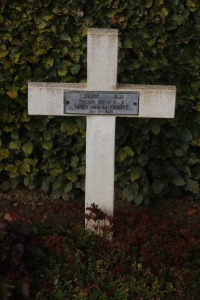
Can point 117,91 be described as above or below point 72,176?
above

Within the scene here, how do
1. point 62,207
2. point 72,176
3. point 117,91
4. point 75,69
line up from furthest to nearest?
point 72,176 < point 62,207 < point 75,69 < point 117,91

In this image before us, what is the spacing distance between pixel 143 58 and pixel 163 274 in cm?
181

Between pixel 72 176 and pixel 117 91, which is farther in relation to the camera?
pixel 72 176

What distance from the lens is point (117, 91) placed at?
438 cm

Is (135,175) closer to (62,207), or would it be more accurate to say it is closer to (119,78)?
(62,207)

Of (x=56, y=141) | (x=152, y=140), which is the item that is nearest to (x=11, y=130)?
(x=56, y=141)

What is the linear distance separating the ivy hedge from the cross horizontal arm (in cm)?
80

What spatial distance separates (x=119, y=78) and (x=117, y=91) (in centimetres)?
87

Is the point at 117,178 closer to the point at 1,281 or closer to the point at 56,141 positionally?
the point at 56,141

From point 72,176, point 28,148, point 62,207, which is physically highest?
point 28,148

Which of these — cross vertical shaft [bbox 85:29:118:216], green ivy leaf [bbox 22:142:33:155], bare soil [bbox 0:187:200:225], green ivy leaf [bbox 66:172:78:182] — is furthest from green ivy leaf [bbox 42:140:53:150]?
cross vertical shaft [bbox 85:29:118:216]

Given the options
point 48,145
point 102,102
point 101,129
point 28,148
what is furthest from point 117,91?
point 28,148

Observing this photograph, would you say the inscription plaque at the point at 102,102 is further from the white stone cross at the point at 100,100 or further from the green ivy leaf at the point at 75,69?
the green ivy leaf at the point at 75,69

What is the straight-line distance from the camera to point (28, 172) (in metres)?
5.68
